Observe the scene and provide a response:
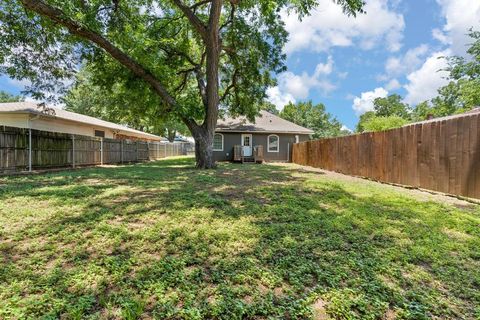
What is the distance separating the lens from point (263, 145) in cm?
2012

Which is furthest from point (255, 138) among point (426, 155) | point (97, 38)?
Result: point (426, 155)

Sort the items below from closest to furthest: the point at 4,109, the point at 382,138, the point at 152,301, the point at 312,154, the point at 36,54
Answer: the point at 152,301 → the point at 382,138 → the point at 36,54 → the point at 4,109 → the point at 312,154

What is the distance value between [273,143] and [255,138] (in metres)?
1.44

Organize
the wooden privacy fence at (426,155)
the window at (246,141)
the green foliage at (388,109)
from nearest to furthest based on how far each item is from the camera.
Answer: the wooden privacy fence at (426,155) < the window at (246,141) < the green foliage at (388,109)

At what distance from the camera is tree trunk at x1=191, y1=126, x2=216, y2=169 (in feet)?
35.5

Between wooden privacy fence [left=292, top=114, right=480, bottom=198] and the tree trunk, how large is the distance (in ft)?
17.7

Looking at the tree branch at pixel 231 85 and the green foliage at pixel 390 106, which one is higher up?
the green foliage at pixel 390 106

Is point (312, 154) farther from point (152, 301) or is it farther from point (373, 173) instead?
point (152, 301)

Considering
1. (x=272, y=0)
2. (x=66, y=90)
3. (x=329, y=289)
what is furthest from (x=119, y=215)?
(x=66, y=90)

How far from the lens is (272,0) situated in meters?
9.19

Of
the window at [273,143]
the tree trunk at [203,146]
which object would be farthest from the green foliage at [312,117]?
the tree trunk at [203,146]

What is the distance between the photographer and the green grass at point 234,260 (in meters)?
2.07

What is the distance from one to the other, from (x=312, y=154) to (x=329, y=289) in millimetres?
13049

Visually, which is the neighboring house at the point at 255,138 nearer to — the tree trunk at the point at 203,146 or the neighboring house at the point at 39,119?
the tree trunk at the point at 203,146
